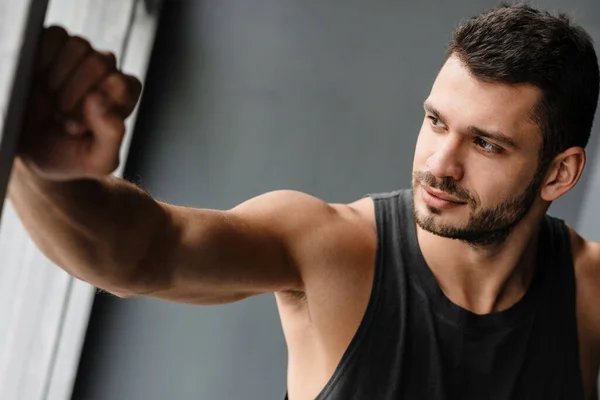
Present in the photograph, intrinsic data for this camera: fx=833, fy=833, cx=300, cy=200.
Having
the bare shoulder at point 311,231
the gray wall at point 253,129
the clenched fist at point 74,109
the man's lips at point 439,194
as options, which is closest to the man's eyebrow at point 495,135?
the man's lips at point 439,194

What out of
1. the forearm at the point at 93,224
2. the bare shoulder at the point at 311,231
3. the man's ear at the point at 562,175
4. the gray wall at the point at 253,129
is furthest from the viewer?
the gray wall at the point at 253,129

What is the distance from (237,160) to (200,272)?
4.07ft

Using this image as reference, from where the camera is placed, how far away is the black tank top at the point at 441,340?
1407mm

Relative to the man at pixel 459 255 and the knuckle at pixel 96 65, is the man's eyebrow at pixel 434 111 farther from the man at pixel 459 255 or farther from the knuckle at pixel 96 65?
the knuckle at pixel 96 65

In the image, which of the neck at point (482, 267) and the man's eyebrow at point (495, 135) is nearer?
the man's eyebrow at point (495, 135)

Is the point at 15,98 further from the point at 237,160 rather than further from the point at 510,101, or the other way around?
the point at 237,160

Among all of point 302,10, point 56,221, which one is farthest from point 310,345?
point 302,10

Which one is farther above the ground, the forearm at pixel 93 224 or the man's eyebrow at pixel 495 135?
the man's eyebrow at pixel 495 135

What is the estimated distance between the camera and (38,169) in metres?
0.72

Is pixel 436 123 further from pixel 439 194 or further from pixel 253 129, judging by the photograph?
pixel 253 129

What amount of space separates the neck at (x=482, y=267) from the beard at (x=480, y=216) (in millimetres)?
26

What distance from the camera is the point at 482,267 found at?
1.53 meters

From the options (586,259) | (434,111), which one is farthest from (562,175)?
(434,111)

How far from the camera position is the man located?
4.44 feet
